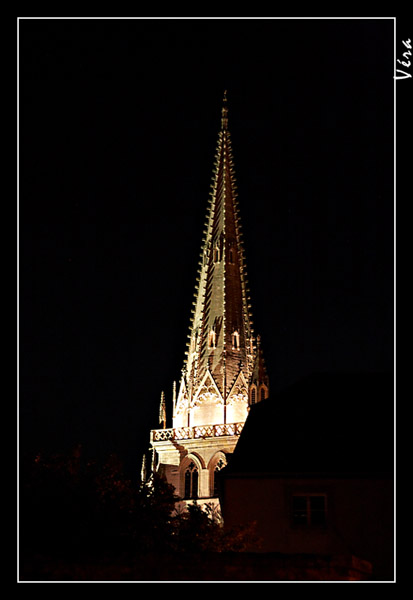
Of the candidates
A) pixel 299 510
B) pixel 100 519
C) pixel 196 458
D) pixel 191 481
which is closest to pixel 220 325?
pixel 196 458

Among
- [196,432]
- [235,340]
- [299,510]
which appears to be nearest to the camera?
[299,510]

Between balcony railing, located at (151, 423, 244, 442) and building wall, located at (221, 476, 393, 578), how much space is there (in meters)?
47.5

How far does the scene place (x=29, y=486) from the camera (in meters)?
32.9

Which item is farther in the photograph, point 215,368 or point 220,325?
point 220,325

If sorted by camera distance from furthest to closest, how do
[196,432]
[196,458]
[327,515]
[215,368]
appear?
[215,368] < [196,432] < [196,458] < [327,515]

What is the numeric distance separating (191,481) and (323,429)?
46407 mm

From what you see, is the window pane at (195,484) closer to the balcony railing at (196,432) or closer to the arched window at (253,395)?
the balcony railing at (196,432)

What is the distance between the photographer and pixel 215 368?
89688 mm

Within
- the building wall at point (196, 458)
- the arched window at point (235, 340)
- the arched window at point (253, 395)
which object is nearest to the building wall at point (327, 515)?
the building wall at point (196, 458)

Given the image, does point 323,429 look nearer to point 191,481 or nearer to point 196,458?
point 191,481

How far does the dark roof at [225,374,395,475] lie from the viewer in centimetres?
3662

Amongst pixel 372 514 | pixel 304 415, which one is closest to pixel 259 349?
pixel 304 415

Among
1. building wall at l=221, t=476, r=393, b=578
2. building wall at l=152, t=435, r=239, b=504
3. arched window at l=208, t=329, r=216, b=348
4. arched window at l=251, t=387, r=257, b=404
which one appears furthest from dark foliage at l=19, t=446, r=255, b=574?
arched window at l=208, t=329, r=216, b=348

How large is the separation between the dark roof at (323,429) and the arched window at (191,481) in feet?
134
